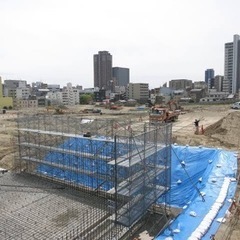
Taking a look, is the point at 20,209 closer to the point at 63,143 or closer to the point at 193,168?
the point at 63,143

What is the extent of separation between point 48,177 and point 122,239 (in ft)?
20.3

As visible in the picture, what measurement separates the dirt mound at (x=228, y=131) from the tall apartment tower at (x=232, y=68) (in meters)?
94.4

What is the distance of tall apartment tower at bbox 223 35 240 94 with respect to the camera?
114m

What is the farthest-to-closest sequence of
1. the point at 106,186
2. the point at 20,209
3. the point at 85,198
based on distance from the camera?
the point at 106,186 → the point at 85,198 → the point at 20,209

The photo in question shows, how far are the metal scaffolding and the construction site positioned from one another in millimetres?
31

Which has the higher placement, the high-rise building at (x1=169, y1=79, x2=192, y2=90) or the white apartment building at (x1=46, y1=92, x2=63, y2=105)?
the high-rise building at (x1=169, y1=79, x2=192, y2=90)

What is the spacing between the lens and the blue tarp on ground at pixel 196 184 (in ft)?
28.4

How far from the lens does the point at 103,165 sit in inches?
480

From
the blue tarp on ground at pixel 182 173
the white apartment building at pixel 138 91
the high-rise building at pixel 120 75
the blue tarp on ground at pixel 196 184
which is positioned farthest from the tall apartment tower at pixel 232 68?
the blue tarp on ground at pixel 182 173

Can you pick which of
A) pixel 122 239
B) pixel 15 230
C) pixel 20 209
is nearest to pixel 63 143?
pixel 20 209

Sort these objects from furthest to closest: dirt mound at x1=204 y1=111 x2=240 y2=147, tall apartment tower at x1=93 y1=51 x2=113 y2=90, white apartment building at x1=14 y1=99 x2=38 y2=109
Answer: tall apartment tower at x1=93 y1=51 x2=113 y2=90
white apartment building at x1=14 y1=99 x2=38 y2=109
dirt mound at x1=204 y1=111 x2=240 y2=147

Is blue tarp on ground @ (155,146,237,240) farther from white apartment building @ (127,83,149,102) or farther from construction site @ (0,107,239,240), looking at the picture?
white apartment building @ (127,83,149,102)

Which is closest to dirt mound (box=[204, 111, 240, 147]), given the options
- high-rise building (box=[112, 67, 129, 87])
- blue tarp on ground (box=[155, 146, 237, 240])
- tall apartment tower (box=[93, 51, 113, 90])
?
blue tarp on ground (box=[155, 146, 237, 240])

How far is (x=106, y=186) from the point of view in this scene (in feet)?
39.6
